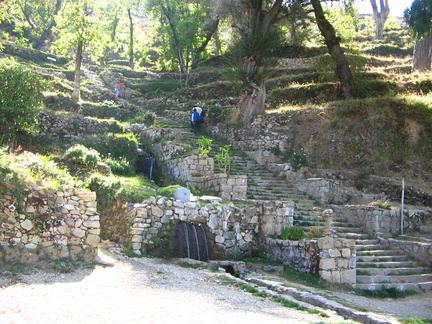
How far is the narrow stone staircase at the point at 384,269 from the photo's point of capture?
12086mm

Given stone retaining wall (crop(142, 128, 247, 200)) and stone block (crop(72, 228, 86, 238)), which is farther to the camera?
stone retaining wall (crop(142, 128, 247, 200))

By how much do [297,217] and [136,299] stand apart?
8253mm

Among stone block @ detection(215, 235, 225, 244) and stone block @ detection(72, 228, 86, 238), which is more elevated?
stone block @ detection(72, 228, 86, 238)

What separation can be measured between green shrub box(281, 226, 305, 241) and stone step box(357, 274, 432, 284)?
199cm

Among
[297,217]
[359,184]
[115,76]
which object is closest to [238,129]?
[359,184]

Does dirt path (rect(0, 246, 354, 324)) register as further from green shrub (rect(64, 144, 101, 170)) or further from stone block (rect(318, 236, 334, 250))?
green shrub (rect(64, 144, 101, 170))

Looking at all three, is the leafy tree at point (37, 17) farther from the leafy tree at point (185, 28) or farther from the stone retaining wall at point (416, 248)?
the stone retaining wall at point (416, 248)

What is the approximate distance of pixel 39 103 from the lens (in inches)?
701

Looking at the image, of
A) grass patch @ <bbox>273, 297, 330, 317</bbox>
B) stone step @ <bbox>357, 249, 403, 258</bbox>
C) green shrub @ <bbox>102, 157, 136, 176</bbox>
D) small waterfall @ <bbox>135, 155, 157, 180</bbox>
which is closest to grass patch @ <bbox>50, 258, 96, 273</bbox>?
grass patch @ <bbox>273, 297, 330, 317</bbox>

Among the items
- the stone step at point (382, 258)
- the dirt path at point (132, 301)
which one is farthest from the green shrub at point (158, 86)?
the dirt path at point (132, 301)

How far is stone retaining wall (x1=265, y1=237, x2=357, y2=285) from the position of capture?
460 inches

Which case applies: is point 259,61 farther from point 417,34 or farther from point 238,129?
point 417,34

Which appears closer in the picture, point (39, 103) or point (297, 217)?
point (297, 217)

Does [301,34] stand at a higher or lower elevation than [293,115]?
higher
